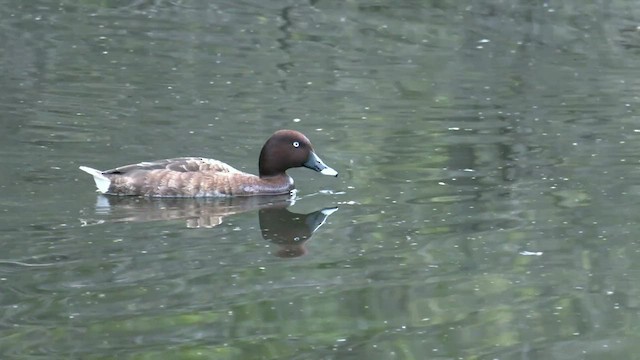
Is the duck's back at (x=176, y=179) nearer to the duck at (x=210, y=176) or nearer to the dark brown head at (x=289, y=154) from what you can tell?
the duck at (x=210, y=176)

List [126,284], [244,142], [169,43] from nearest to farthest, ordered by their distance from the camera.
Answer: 1. [126,284]
2. [244,142]
3. [169,43]

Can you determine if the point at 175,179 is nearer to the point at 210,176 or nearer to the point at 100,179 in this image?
the point at 210,176

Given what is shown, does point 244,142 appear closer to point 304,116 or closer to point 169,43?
point 304,116

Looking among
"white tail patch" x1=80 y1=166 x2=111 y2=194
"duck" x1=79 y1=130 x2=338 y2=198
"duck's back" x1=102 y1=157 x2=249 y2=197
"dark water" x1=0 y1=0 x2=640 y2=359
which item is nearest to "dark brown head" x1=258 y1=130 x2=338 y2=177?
"duck" x1=79 y1=130 x2=338 y2=198

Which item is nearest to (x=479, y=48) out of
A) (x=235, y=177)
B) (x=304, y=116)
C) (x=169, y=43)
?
(x=169, y=43)

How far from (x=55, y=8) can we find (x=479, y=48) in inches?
287

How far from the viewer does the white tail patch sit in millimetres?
13195

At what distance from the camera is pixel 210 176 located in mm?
13531

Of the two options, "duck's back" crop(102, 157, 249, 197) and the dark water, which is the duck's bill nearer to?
the dark water

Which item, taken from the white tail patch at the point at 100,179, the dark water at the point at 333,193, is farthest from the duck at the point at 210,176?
the dark water at the point at 333,193

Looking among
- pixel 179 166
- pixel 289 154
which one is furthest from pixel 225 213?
pixel 289 154

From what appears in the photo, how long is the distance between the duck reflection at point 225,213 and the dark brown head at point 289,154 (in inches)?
14.9

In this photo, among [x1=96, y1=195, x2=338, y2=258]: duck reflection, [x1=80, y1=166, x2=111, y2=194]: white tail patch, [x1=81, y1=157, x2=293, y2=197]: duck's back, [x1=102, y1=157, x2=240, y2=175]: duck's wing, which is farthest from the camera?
[x1=102, y1=157, x2=240, y2=175]: duck's wing

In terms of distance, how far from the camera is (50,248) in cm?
1133
